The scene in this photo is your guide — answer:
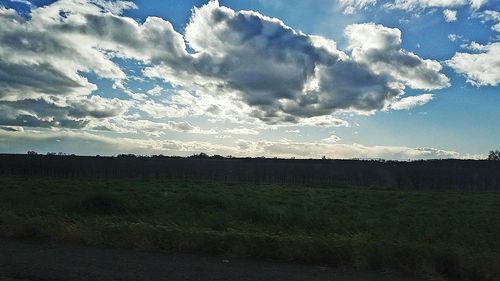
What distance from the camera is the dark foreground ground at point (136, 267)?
6.88 m

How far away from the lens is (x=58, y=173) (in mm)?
94312

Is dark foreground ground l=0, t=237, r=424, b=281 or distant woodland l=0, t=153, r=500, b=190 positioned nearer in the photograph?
dark foreground ground l=0, t=237, r=424, b=281

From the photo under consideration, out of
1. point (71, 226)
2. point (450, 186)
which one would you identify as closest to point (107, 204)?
point (71, 226)

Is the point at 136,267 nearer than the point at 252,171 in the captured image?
Yes

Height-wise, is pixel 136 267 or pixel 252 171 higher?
pixel 252 171

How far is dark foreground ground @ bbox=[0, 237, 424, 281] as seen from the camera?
6.88 metres

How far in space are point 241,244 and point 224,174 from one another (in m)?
86.3

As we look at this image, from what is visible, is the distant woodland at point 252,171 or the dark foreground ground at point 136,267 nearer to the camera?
the dark foreground ground at point 136,267

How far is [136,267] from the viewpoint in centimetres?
739

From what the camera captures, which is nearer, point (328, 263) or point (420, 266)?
point (420, 266)

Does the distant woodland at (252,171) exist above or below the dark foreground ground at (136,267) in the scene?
above

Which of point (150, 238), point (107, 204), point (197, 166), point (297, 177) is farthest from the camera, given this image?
point (197, 166)

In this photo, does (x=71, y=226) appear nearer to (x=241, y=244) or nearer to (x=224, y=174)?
(x=241, y=244)

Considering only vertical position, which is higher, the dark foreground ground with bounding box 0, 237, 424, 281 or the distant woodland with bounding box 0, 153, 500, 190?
the distant woodland with bounding box 0, 153, 500, 190
